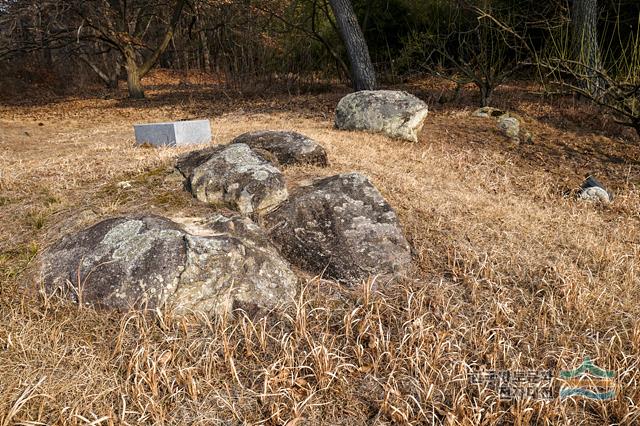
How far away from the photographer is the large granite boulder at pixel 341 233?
327 cm

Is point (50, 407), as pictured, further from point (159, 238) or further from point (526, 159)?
point (526, 159)

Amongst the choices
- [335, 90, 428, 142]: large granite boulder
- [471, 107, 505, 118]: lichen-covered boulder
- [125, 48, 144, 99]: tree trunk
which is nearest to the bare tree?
[125, 48, 144, 99]: tree trunk

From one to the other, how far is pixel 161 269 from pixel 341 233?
4.46 feet

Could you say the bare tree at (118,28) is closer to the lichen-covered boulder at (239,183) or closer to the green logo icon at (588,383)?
the lichen-covered boulder at (239,183)

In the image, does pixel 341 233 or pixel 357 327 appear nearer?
A: pixel 357 327

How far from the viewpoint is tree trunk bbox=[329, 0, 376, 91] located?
10383 mm

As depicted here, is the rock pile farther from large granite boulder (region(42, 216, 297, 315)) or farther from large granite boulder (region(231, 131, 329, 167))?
large granite boulder (region(231, 131, 329, 167))

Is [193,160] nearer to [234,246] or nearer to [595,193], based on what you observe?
[234,246]

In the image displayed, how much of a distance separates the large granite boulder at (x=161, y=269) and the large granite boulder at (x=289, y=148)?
1819 mm

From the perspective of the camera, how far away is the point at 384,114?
7.53m

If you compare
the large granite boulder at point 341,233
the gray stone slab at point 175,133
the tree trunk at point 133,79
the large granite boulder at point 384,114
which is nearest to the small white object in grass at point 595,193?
the large granite boulder at point 384,114

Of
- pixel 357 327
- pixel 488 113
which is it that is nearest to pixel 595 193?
pixel 488 113

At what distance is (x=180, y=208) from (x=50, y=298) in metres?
1.24

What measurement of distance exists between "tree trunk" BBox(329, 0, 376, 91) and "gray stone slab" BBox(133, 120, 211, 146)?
527 centimetres
